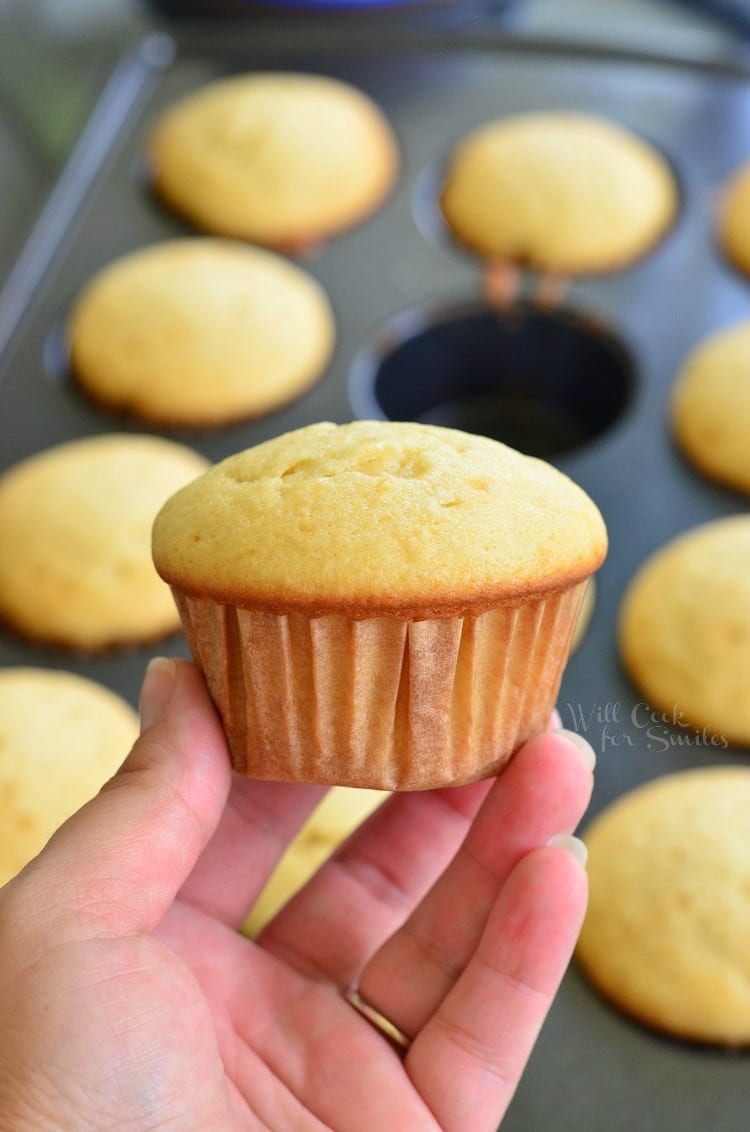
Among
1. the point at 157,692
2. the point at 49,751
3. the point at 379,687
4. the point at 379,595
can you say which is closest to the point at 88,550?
the point at 49,751

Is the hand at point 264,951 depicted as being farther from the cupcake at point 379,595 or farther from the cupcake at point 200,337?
the cupcake at point 200,337

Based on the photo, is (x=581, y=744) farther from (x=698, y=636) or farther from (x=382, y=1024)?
(x=698, y=636)

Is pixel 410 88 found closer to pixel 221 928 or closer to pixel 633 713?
pixel 633 713

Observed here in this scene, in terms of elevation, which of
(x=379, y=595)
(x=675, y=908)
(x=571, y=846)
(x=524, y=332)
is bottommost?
(x=675, y=908)

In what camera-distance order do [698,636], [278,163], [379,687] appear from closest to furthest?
[379,687] < [698,636] < [278,163]

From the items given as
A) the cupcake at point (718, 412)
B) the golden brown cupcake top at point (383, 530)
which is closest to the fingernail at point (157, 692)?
the golden brown cupcake top at point (383, 530)

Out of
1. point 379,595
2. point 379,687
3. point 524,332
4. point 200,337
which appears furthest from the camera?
point 524,332

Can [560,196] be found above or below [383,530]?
below

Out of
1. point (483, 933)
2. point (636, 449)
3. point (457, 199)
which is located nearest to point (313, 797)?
point (483, 933)
